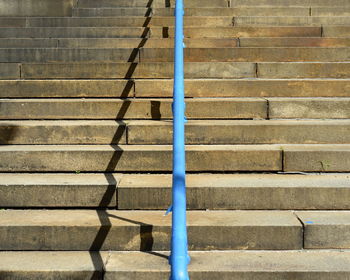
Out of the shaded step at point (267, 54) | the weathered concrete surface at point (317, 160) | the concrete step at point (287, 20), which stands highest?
the concrete step at point (287, 20)

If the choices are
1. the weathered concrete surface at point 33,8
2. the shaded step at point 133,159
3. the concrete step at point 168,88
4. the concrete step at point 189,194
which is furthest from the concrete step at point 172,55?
the concrete step at point 189,194

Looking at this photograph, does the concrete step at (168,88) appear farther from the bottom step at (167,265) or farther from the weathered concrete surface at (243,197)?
the bottom step at (167,265)

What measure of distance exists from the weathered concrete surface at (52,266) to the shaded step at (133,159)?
3.07 ft

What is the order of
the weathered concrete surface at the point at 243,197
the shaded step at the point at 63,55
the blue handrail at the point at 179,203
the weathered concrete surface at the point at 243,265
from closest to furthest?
the blue handrail at the point at 179,203 → the weathered concrete surface at the point at 243,265 → the weathered concrete surface at the point at 243,197 → the shaded step at the point at 63,55

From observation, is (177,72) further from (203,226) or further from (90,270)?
(90,270)

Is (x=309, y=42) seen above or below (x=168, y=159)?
above

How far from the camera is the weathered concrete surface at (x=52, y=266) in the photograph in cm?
295

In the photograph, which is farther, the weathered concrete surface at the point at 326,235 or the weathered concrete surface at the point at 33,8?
the weathered concrete surface at the point at 33,8

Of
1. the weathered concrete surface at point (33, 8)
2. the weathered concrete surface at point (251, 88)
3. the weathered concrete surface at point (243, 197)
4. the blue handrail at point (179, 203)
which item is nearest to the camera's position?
the blue handrail at point (179, 203)

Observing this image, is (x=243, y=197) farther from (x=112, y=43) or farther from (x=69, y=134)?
(x=112, y=43)

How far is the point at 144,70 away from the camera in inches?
208

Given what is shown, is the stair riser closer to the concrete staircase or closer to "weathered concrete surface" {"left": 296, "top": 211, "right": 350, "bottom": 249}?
the concrete staircase

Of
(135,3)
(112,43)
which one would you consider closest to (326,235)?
(112,43)

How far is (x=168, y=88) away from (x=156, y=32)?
5.78ft
